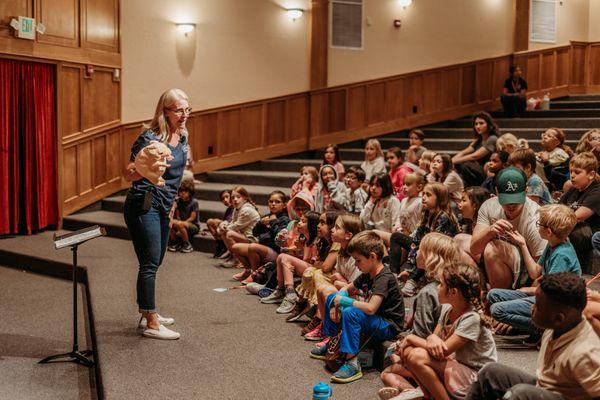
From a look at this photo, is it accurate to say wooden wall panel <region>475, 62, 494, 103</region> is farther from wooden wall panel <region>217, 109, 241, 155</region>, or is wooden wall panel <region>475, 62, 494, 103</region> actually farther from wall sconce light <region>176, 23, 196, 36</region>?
wall sconce light <region>176, 23, 196, 36</region>

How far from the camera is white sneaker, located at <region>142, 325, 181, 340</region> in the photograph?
380 cm

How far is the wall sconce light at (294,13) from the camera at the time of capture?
30.6 feet

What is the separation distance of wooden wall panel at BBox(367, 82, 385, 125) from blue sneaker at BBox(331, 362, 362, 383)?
6.79 metres

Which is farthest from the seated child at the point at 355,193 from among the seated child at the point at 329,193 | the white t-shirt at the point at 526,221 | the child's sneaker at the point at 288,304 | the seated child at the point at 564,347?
the seated child at the point at 564,347

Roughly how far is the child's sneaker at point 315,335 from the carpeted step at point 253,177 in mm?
4365

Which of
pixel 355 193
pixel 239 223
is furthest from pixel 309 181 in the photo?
pixel 239 223

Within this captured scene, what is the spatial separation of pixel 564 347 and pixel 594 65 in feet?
33.7

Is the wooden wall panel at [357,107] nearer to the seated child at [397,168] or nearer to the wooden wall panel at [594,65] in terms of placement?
the seated child at [397,168]

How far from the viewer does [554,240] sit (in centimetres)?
313

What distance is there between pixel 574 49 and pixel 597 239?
837 centimetres

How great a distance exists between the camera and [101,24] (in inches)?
312

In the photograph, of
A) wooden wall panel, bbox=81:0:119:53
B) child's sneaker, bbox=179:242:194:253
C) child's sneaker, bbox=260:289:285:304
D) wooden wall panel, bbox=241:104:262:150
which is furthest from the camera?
wooden wall panel, bbox=241:104:262:150

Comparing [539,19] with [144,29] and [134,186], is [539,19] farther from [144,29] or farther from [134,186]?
[134,186]

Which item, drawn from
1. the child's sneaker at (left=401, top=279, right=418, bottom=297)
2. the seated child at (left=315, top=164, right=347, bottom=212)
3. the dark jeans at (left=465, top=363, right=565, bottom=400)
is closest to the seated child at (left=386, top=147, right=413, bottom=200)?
the seated child at (left=315, top=164, right=347, bottom=212)
